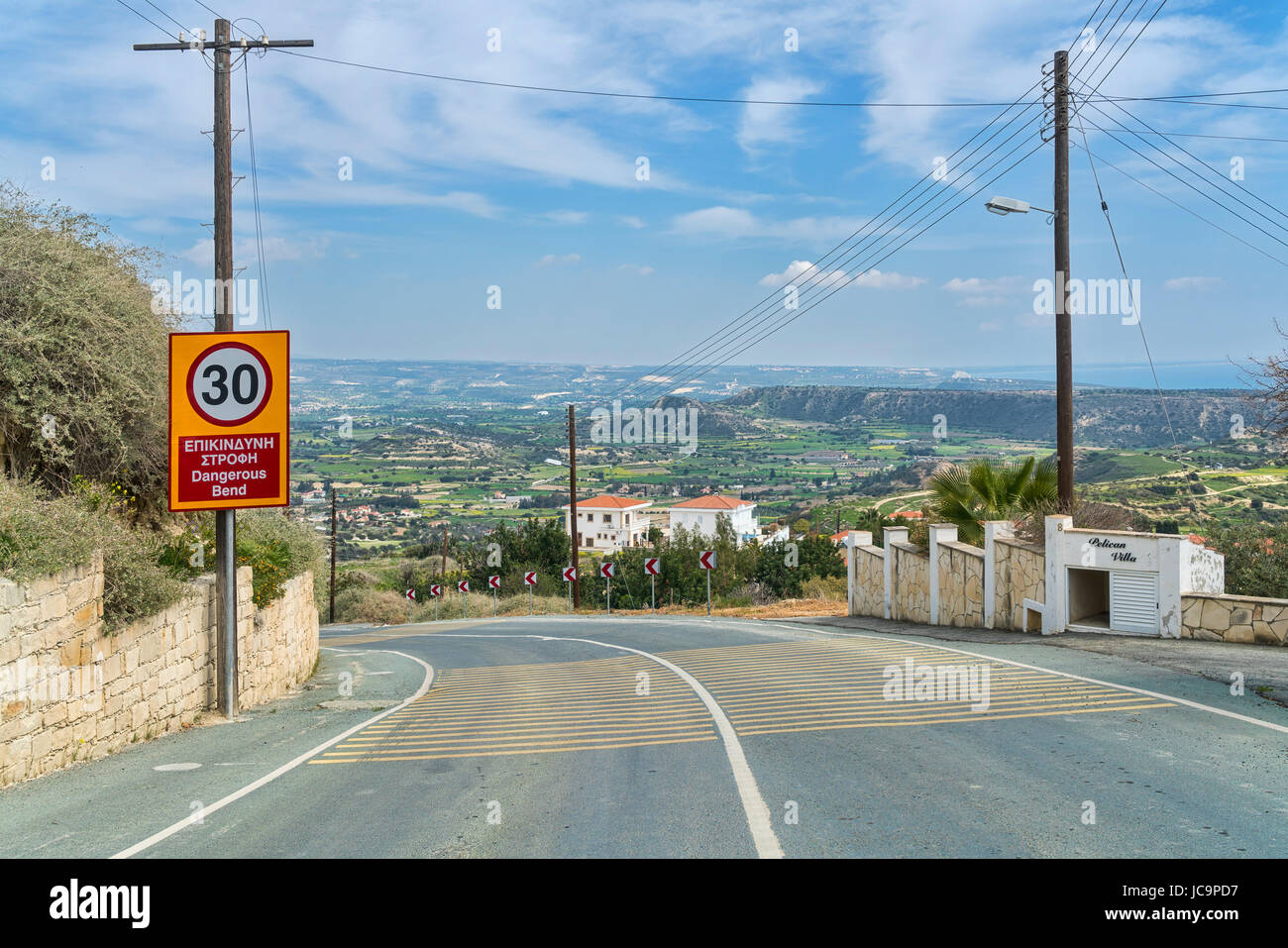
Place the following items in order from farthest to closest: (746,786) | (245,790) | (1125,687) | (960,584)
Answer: (960,584) → (1125,687) → (245,790) → (746,786)

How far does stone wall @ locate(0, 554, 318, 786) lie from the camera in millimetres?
7746

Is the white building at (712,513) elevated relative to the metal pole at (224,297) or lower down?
lower down

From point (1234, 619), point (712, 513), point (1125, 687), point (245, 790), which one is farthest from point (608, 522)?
point (245, 790)

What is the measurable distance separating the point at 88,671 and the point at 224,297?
17.5 feet

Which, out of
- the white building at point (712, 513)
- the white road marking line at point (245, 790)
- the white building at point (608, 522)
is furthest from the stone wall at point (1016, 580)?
the white building at point (608, 522)

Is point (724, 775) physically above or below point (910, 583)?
above

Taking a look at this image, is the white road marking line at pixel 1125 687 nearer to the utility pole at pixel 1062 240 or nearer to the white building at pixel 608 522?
the utility pole at pixel 1062 240

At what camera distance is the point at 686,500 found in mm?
101750

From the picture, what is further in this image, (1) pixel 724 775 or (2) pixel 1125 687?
(2) pixel 1125 687

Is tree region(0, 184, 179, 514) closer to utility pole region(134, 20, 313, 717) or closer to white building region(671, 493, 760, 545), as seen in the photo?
utility pole region(134, 20, 313, 717)

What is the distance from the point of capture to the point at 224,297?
12.2 meters

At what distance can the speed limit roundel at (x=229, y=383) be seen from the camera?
11.6m

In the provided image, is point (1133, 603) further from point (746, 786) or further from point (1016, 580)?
point (746, 786)
